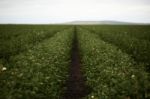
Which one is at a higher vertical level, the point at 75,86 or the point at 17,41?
the point at 17,41

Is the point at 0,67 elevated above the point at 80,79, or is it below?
above

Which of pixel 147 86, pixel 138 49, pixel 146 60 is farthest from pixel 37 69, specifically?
pixel 138 49

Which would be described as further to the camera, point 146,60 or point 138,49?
point 138,49

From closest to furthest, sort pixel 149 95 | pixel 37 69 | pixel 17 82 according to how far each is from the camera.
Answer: pixel 149 95 → pixel 17 82 → pixel 37 69

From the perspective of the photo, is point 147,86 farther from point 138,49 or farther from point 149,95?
point 138,49

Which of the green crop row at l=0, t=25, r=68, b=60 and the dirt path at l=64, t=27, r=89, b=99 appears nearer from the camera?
the dirt path at l=64, t=27, r=89, b=99

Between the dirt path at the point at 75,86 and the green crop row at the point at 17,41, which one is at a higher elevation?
the green crop row at the point at 17,41

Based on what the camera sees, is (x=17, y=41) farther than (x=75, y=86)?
Yes

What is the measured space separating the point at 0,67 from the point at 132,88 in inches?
162

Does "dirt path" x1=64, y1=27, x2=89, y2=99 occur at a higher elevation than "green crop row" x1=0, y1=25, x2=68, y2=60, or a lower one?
lower

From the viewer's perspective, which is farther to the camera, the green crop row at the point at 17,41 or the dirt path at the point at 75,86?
the green crop row at the point at 17,41

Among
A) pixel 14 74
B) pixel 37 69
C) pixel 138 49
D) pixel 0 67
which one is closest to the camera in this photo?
pixel 14 74

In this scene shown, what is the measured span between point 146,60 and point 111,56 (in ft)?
5.47

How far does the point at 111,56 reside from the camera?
9352 mm
